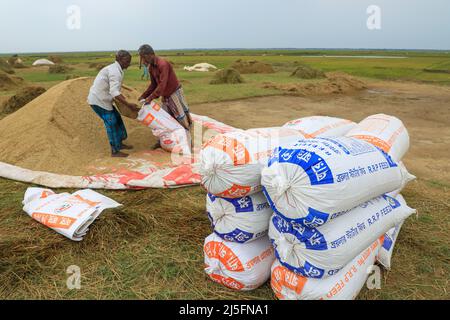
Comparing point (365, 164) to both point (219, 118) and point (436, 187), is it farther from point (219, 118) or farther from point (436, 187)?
point (219, 118)

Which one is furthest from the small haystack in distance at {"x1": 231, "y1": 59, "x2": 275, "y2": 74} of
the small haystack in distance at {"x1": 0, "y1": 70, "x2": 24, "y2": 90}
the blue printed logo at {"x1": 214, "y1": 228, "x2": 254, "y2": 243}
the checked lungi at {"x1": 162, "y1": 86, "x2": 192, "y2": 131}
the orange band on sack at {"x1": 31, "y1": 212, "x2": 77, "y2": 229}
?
the blue printed logo at {"x1": 214, "y1": 228, "x2": 254, "y2": 243}

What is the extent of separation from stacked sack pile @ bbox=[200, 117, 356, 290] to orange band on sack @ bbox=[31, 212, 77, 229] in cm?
118

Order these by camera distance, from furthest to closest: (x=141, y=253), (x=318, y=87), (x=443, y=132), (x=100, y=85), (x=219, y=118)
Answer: (x=318, y=87) → (x=219, y=118) → (x=443, y=132) → (x=100, y=85) → (x=141, y=253)

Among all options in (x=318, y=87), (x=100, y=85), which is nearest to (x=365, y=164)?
(x=100, y=85)

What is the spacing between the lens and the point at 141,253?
94.9 inches

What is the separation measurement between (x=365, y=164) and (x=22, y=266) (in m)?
2.34

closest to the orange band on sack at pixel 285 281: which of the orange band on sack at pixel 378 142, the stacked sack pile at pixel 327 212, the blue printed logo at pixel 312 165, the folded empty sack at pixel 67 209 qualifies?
the stacked sack pile at pixel 327 212

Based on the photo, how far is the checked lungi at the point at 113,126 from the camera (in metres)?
4.08

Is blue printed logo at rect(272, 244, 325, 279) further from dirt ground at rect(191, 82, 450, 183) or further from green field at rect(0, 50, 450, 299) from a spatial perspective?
dirt ground at rect(191, 82, 450, 183)

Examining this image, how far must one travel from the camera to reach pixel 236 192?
1.91 metres

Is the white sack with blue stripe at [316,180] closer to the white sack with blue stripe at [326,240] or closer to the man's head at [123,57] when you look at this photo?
the white sack with blue stripe at [326,240]

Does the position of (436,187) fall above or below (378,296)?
above

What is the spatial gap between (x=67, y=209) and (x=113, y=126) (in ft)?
5.71

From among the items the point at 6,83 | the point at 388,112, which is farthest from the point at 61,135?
the point at 6,83
